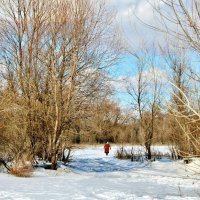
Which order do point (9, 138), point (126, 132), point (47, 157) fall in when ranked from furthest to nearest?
point (126, 132)
point (47, 157)
point (9, 138)

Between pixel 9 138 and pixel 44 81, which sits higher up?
pixel 44 81

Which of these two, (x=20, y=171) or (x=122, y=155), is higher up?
(x=122, y=155)

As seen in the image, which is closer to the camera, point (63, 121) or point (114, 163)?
point (63, 121)

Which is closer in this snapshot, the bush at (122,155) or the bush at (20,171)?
the bush at (20,171)

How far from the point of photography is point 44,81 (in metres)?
18.5

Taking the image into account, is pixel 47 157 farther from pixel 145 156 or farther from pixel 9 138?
pixel 145 156

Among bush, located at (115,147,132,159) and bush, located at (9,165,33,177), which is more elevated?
bush, located at (115,147,132,159)

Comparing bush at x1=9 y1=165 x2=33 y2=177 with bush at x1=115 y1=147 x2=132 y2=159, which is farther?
bush at x1=115 y1=147 x2=132 y2=159

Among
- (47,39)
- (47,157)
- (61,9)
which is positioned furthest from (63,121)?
(61,9)

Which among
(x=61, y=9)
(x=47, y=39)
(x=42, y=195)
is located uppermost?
(x=61, y=9)

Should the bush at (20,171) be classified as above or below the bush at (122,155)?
below

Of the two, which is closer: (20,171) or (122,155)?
(20,171)

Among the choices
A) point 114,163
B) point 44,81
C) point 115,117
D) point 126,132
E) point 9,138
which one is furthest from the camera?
point 115,117

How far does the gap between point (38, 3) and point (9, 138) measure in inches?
300
